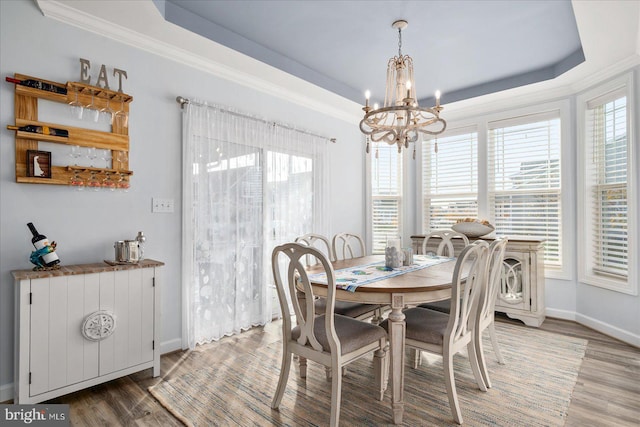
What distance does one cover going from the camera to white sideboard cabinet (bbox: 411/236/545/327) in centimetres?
364

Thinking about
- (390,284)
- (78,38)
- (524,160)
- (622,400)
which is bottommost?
(622,400)

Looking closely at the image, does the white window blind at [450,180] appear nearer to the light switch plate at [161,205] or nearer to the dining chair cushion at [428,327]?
the dining chair cushion at [428,327]

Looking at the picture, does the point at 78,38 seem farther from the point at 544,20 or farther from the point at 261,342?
the point at 544,20

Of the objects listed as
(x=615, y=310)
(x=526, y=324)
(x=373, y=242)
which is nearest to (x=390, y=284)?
(x=526, y=324)

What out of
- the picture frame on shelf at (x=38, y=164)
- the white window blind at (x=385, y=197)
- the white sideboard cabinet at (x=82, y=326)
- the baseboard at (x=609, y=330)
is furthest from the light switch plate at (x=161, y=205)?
the baseboard at (x=609, y=330)

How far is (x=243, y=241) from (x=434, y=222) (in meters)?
2.85

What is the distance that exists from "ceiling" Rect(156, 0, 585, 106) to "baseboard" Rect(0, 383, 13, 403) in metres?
2.71

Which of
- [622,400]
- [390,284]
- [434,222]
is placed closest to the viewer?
[390,284]

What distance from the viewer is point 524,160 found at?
4195 millimetres

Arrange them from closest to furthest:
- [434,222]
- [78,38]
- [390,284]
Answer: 1. [390,284]
2. [78,38]
3. [434,222]

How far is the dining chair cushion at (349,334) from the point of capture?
194cm

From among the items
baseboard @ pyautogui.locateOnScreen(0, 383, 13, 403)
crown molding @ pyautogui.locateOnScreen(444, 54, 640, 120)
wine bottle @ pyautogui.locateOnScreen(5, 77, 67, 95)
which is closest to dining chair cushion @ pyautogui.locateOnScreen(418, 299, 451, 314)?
crown molding @ pyautogui.locateOnScreen(444, 54, 640, 120)

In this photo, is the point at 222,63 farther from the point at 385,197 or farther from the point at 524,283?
the point at 524,283

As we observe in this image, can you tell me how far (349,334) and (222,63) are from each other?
2658 millimetres
